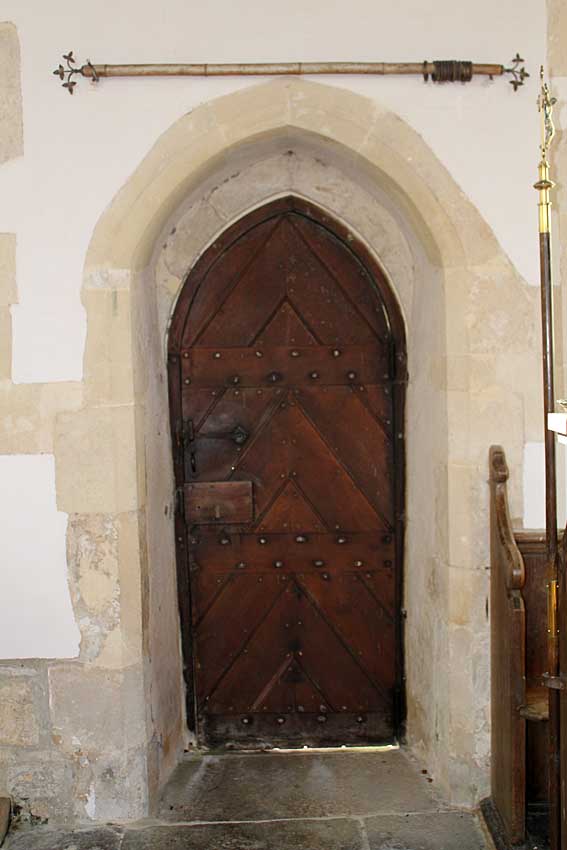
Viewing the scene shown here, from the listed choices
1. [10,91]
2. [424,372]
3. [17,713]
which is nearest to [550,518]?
[424,372]

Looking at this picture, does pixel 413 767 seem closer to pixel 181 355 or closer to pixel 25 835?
pixel 25 835

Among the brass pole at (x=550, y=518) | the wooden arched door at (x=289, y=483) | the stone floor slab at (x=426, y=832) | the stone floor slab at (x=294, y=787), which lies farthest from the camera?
the wooden arched door at (x=289, y=483)

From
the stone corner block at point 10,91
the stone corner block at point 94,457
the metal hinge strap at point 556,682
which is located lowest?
the metal hinge strap at point 556,682

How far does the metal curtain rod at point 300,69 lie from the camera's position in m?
3.15

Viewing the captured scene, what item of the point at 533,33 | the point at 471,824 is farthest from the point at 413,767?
the point at 533,33

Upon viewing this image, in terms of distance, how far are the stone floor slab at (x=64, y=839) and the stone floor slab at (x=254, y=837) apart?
6cm

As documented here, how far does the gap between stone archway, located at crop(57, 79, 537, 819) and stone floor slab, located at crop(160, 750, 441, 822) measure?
148 millimetres

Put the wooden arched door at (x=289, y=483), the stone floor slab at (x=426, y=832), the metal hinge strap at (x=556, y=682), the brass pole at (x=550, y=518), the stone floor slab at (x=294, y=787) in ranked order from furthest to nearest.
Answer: the wooden arched door at (x=289, y=483)
the stone floor slab at (x=294, y=787)
the stone floor slab at (x=426, y=832)
the brass pole at (x=550, y=518)
the metal hinge strap at (x=556, y=682)

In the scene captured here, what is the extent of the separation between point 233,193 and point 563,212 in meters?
1.26

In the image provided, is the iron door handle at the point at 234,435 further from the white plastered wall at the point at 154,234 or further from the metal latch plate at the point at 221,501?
the white plastered wall at the point at 154,234

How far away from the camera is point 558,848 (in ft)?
8.73

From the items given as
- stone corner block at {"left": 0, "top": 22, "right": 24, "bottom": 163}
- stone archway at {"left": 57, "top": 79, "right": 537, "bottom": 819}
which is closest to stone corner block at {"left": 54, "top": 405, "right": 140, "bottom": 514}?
stone archway at {"left": 57, "top": 79, "right": 537, "bottom": 819}

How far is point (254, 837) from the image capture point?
3.22 meters

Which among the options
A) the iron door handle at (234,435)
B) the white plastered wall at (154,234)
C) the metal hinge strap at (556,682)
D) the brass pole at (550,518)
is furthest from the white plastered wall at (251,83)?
the metal hinge strap at (556,682)
